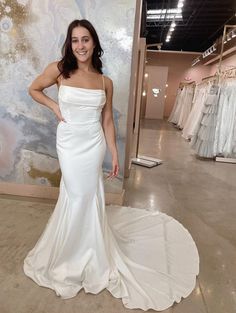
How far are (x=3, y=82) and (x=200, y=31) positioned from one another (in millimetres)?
11182

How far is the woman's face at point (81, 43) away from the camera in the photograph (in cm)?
175

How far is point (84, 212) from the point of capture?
1955 mm

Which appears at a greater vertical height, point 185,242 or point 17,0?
point 17,0

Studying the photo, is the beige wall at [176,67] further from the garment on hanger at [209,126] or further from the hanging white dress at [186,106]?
the garment on hanger at [209,126]

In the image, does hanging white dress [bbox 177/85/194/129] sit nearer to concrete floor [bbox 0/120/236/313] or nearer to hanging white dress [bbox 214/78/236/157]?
hanging white dress [bbox 214/78/236/157]

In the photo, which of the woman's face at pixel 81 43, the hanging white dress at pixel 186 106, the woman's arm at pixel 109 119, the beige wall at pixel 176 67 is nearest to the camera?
the woman's face at pixel 81 43

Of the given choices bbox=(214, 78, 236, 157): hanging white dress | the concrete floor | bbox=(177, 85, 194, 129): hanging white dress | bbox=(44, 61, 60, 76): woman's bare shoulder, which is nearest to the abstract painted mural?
the concrete floor

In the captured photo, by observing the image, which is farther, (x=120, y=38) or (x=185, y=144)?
(x=185, y=144)

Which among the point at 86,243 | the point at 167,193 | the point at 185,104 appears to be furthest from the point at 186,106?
the point at 86,243

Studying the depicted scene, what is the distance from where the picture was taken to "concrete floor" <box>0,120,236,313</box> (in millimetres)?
1801

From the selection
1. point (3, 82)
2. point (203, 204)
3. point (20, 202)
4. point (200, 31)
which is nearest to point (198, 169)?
point (203, 204)

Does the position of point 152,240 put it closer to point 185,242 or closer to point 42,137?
point 185,242

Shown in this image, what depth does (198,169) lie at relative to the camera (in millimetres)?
5207

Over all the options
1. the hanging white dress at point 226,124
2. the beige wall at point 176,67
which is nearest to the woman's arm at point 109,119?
the hanging white dress at point 226,124
